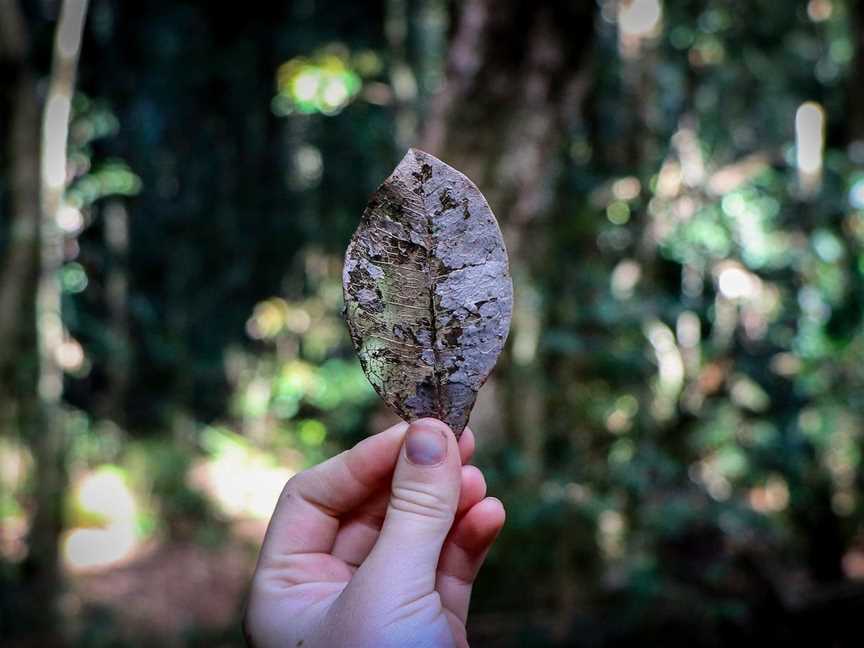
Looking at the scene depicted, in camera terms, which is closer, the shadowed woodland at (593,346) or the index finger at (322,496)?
the index finger at (322,496)

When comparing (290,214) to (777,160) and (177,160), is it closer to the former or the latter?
(177,160)

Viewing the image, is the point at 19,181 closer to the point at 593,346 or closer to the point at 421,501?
the point at 593,346

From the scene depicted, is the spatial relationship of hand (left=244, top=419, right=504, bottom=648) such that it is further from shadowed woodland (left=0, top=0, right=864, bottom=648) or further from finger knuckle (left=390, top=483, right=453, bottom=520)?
shadowed woodland (left=0, top=0, right=864, bottom=648)

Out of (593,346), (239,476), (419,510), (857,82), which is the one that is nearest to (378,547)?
(419,510)

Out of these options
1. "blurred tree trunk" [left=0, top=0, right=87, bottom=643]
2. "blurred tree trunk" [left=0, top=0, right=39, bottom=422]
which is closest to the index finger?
"blurred tree trunk" [left=0, top=0, right=87, bottom=643]

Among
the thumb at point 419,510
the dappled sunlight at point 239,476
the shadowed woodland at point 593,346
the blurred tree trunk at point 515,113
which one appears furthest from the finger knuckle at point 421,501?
the dappled sunlight at point 239,476

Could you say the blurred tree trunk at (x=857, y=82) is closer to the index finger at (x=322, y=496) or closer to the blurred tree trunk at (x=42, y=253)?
the index finger at (x=322, y=496)

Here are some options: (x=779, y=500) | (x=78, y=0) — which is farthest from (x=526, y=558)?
(x=78, y=0)

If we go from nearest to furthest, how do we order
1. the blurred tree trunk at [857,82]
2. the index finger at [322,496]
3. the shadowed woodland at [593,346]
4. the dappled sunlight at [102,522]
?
the index finger at [322,496]
the shadowed woodland at [593,346]
the blurred tree trunk at [857,82]
the dappled sunlight at [102,522]
